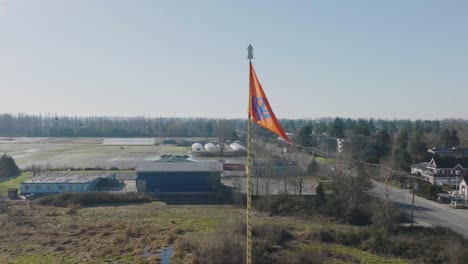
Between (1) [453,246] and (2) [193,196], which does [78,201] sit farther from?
(1) [453,246]

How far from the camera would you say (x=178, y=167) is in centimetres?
2823

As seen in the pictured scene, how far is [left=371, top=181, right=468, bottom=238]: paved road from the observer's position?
1891cm

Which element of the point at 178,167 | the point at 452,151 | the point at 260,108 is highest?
the point at 260,108

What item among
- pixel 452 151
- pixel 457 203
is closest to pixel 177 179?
pixel 457 203

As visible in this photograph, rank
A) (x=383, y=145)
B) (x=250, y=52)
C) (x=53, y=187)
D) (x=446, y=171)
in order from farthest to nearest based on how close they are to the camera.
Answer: (x=383, y=145) < (x=446, y=171) < (x=53, y=187) < (x=250, y=52)

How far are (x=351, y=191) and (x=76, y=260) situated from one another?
14273 millimetres

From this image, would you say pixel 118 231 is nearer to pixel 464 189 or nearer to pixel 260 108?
pixel 260 108

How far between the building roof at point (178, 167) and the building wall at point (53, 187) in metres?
4.13

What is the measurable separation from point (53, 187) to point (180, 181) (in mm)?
9107

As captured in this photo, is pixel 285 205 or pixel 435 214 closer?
pixel 435 214

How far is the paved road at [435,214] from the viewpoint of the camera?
1891 cm

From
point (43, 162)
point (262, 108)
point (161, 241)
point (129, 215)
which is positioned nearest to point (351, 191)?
point (161, 241)

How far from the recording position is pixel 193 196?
1049 inches

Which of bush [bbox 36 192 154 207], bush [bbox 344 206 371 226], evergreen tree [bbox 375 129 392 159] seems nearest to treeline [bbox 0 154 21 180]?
bush [bbox 36 192 154 207]
